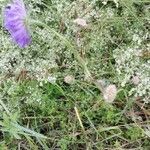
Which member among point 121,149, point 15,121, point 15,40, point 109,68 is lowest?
point 121,149

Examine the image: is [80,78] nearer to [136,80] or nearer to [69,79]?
[69,79]

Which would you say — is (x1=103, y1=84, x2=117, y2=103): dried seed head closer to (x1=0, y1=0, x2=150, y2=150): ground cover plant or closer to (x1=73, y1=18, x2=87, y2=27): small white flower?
(x1=0, y1=0, x2=150, y2=150): ground cover plant

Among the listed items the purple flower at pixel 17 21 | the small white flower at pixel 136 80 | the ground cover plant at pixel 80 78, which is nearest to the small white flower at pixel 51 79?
the ground cover plant at pixel 80 78

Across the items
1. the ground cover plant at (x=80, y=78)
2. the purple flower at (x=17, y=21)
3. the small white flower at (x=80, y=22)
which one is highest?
the purple flower at (x=17, y=21)

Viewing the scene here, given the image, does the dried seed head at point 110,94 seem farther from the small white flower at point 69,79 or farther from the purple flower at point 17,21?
the purple flower at point 17,21

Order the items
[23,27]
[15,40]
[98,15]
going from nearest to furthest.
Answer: [23,27]
[15,40]
[98,15]

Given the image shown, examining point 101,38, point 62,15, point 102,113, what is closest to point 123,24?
point 101,38

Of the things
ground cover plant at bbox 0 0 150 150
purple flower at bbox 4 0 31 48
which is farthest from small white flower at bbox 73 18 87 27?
purple flower at bbox 4 0 31 48

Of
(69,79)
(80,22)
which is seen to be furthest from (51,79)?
(80,22)

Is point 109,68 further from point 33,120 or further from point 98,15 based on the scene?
point 33,120
